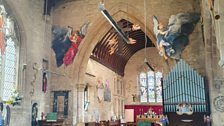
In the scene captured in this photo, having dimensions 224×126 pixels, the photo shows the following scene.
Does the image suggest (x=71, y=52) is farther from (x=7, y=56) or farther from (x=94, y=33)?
(x=7, y=56)

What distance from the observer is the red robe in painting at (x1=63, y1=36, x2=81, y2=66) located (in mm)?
12789

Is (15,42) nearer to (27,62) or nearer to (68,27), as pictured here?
(27,62)

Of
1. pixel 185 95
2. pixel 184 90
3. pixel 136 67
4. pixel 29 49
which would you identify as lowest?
pixel 185 95

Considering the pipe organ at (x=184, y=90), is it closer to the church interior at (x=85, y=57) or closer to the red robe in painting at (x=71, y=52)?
the church interior at (x=85, y=57)

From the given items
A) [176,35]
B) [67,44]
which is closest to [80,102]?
[67,44]

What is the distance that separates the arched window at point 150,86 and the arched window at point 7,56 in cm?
1232

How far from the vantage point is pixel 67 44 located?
1290 centimetres

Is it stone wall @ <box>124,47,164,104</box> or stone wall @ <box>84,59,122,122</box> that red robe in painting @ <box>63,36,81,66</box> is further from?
stone wall @ <box>124,47,164,104</box>

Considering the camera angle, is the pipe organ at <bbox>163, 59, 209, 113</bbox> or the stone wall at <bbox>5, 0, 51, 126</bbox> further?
the stone wall at <bbox>5, 0, 51, 126</bbox>

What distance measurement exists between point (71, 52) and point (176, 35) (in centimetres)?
474

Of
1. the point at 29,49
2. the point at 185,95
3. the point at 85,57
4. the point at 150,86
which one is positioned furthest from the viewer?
the point at 150,86

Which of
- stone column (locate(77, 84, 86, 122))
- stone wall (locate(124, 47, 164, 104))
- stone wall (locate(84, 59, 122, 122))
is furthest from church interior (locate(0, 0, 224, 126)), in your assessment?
stone wall (locate(124, 47, 164, 104))

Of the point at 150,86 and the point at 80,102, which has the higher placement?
the point at 150,86

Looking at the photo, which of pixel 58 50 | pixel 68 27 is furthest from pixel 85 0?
pixel 58 50
